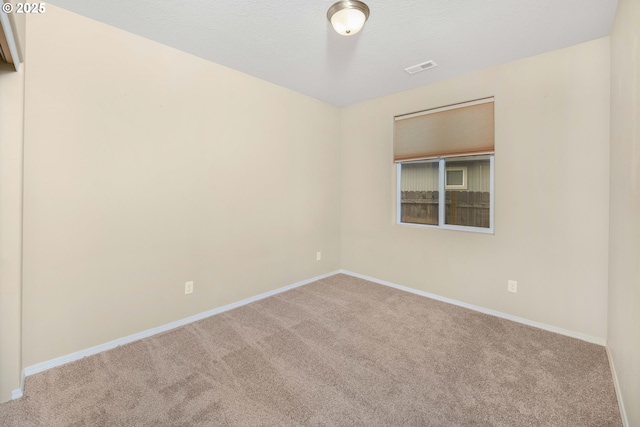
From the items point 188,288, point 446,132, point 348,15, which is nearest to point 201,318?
point 188,288

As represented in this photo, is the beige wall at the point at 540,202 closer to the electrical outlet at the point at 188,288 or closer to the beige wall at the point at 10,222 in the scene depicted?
the electrical outlet at the point at 188,288

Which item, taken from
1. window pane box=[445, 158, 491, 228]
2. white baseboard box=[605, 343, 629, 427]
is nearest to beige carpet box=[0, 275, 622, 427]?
white baseboard box=[605, 343, 629, 427]

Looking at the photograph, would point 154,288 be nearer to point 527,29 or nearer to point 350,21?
point 350,21

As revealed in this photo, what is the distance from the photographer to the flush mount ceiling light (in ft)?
6.16

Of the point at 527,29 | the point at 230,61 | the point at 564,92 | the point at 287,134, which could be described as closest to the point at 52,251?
the point at 230,61

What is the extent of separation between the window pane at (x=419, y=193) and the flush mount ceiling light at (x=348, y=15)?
2.08 m

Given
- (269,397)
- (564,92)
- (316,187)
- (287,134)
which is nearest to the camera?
(269,397)

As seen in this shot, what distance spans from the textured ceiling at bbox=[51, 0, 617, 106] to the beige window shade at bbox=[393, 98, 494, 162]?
43 centimetres

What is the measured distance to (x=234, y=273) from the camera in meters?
3.09

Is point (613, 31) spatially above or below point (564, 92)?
above

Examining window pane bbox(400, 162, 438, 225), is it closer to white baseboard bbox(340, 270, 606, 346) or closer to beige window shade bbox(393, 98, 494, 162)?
beige window shade bbox(393, 98, 494, 162)

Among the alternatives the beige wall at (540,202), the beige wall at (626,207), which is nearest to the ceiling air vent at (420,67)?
the beige wall at (540,202)

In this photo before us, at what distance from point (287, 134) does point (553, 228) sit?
304cm

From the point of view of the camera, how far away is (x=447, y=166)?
11.0ft
